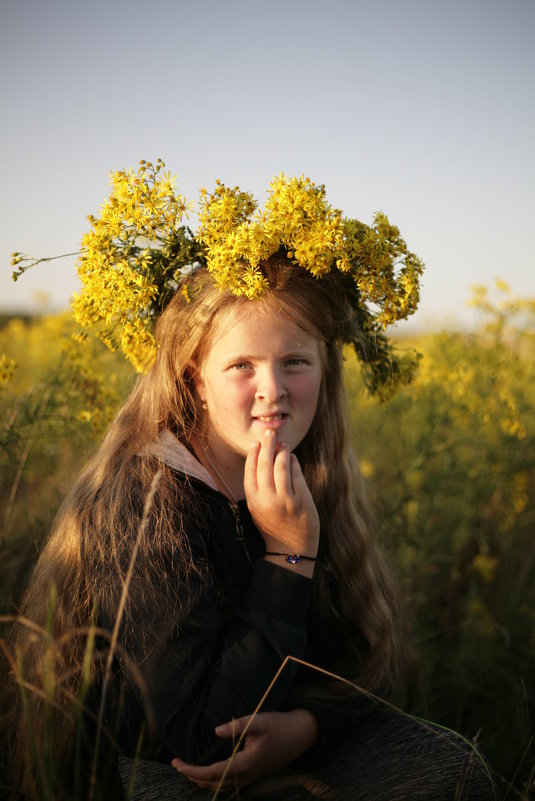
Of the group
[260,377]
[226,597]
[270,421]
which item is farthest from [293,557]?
[260,377]

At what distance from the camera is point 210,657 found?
1.42m

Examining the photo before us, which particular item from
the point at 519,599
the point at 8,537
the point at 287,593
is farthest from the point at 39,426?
the point at 519,599

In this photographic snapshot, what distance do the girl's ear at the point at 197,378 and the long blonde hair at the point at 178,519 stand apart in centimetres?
2

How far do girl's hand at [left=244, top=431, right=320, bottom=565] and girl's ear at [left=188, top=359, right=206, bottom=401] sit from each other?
0.39 meters

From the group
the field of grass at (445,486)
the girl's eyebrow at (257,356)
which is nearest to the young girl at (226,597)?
the girl's eyebrow at (257,356)

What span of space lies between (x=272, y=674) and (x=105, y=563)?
48 centimetres

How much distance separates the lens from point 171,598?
57.5 inches

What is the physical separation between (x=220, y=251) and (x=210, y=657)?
1.02 meters

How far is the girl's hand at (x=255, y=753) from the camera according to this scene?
54.1 inches

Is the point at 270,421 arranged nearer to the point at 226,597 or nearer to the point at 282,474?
the point at 282,474

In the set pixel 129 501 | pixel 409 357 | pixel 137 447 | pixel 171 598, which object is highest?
pixel 409 357

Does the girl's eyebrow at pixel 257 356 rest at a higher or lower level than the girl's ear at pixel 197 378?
higher

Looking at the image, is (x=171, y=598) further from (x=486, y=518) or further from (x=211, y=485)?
(x=486, y=518)

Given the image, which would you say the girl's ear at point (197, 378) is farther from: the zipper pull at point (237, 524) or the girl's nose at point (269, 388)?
the zipper pull at point (237, 524)
